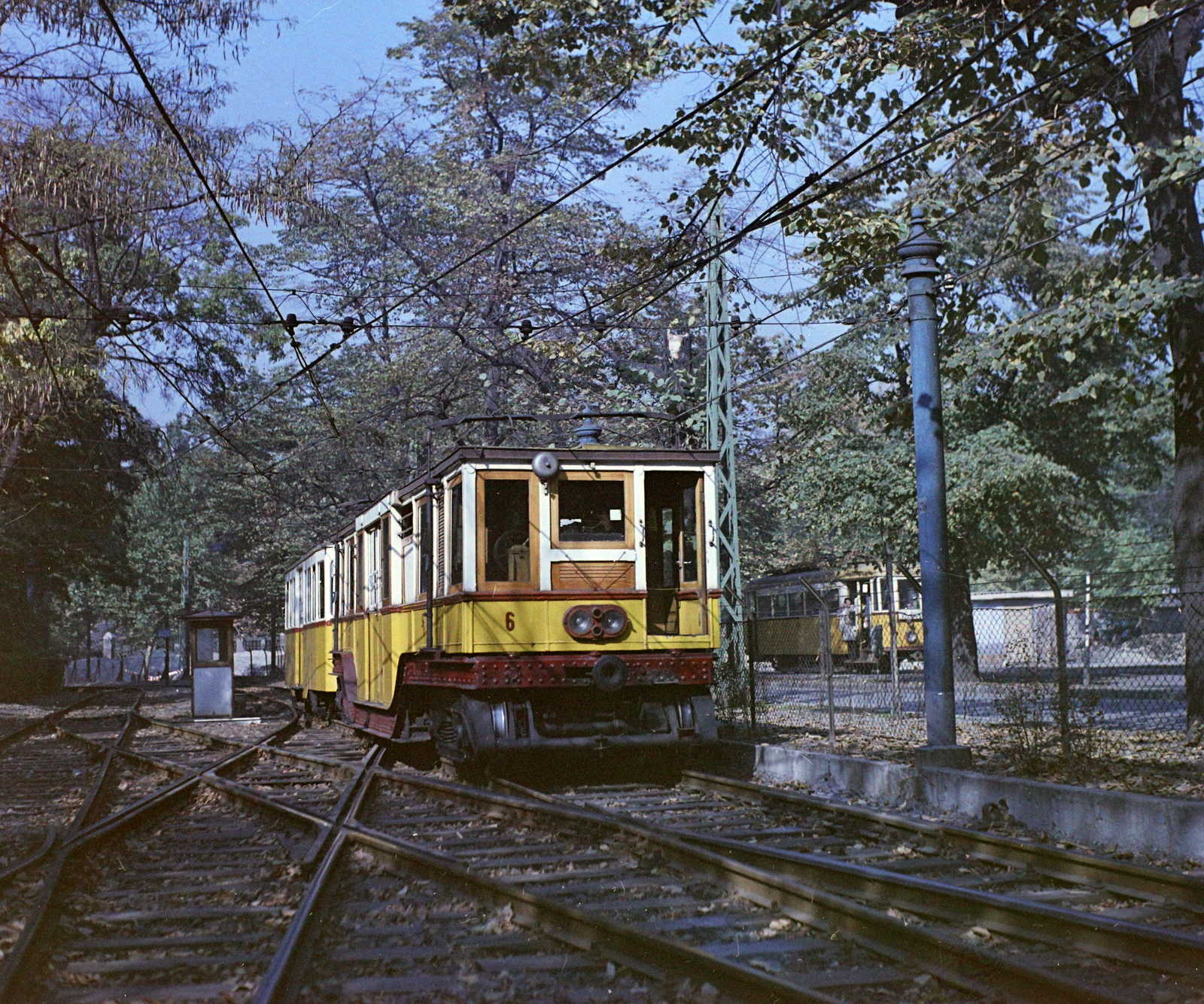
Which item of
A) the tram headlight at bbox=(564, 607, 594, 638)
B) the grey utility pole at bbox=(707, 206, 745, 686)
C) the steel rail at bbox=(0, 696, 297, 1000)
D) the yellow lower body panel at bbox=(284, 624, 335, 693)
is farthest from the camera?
the yellow lower body panel at bbox=(284, 624, 335, 693)

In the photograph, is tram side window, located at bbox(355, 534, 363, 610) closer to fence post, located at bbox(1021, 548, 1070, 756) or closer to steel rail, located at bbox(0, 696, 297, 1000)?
steel rail, located at bbox(0, 696, 297, 1000)

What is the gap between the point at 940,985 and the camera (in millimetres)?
4758

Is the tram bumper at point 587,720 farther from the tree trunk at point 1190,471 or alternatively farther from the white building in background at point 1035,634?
the tree trunk at point 1190,471

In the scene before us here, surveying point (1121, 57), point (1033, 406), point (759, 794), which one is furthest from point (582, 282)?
point (759, 794)

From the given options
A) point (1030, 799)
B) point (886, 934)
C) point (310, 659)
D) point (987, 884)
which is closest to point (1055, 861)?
point (987, 884)

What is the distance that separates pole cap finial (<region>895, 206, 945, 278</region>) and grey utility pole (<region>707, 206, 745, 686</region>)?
5545mm

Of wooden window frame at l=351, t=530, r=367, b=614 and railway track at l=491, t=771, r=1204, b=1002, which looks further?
wooden window frame at l=351, t=530, r=367, b=614

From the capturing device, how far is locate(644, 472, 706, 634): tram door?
11.8 meters

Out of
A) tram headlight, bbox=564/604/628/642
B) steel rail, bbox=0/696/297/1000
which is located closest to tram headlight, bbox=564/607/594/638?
tram headlight, bbox=564/604/628/642

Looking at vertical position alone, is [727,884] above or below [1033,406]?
below

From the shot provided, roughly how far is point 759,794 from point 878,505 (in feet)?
48.7

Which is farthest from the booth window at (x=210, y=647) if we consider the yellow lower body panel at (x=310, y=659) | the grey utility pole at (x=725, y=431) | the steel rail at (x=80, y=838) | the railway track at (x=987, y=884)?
the railway track at (x=987, y=884)

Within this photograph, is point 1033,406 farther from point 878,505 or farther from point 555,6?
point 555,6

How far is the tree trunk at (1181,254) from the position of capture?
40.8ft
